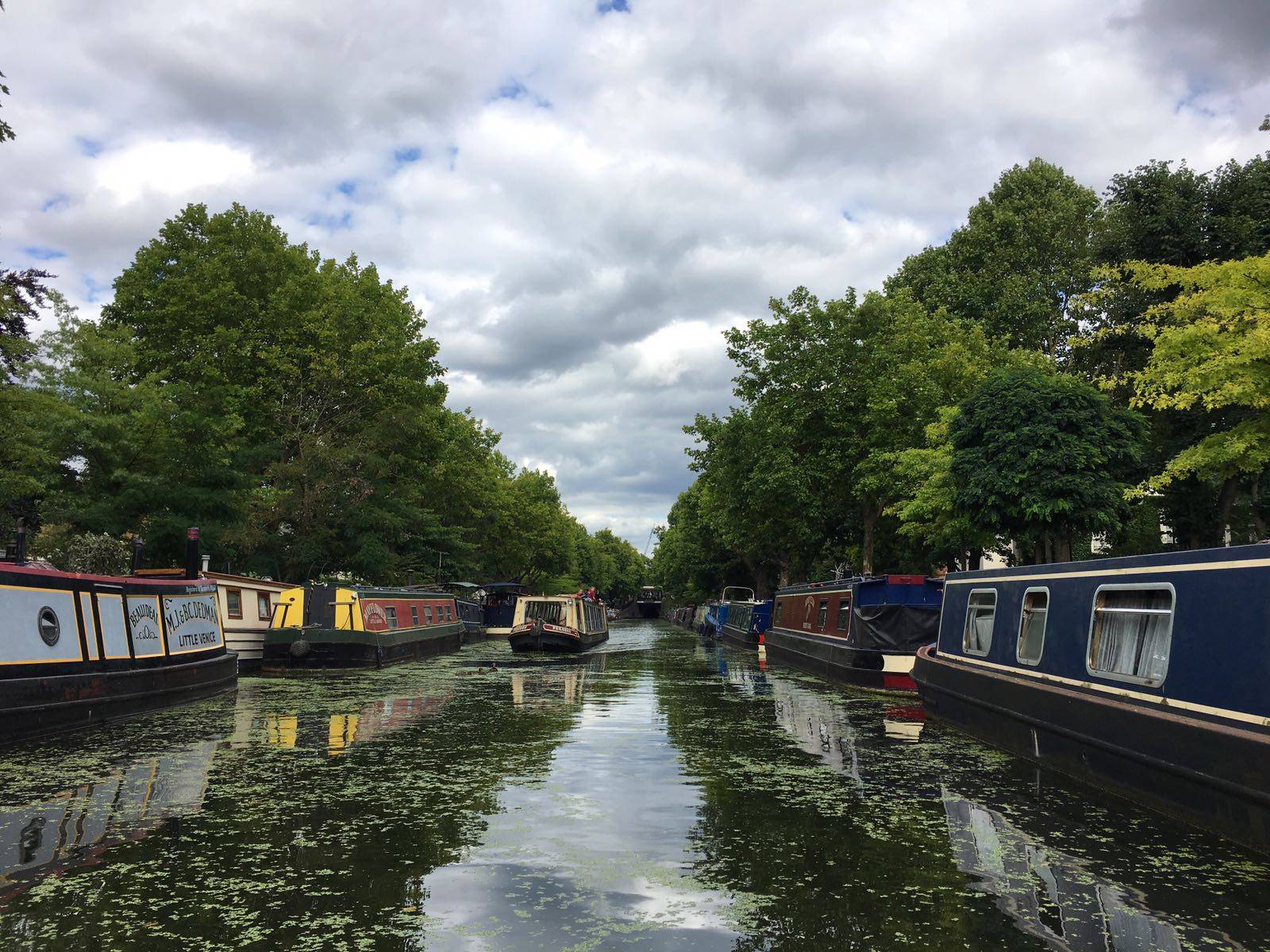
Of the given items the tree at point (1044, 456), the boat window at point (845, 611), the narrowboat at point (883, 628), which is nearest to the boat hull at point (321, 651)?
the narrowboat at point (883, 628)

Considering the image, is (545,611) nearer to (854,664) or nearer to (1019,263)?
(854,664)

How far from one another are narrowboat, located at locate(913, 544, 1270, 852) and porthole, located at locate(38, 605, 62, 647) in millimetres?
13496

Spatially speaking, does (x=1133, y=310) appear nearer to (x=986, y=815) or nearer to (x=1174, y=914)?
(x=986, y=815)

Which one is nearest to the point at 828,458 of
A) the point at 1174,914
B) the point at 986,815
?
the point at 986,815

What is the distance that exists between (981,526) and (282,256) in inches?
1159

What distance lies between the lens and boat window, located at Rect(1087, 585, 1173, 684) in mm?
9648

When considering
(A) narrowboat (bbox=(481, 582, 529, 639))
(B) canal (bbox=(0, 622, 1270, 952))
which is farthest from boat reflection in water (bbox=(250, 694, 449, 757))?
(A) narrowboat (bbox=(481, 582, 529, 639))

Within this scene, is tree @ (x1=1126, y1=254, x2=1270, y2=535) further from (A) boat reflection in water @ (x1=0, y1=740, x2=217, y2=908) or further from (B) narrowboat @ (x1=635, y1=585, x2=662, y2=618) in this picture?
(B) narrowboat @ (x1=635, y1=585, x2=662, y2=618)

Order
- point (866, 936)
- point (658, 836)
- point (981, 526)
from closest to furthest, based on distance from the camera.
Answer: point (866, 936) → point (658, 836) → point (981, 526)

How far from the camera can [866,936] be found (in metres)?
5.73

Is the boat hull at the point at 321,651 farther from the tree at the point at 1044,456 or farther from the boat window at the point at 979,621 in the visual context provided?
the boat window at the point at 979,621

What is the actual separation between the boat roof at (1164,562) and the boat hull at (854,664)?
22.3 ft

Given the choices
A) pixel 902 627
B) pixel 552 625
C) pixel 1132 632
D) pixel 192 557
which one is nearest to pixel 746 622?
pixel 552 625

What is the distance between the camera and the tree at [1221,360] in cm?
1944
